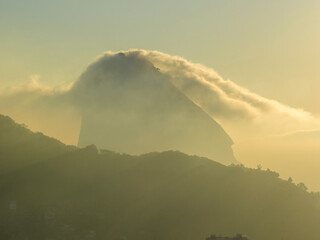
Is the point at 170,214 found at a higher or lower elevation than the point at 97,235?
higher

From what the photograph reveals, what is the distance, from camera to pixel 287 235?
195750mm

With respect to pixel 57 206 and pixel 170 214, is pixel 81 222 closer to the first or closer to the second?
pixel 57 206

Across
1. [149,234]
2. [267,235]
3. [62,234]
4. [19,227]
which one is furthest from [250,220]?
[19,227]

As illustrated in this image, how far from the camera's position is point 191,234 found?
187750mm

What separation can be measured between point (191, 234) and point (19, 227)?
204ft

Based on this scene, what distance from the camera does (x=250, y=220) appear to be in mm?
195500

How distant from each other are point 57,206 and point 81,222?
11.3 metres

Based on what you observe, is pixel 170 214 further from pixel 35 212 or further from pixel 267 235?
pixel 35 212

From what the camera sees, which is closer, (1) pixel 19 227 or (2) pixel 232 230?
(1) pixel 19 227

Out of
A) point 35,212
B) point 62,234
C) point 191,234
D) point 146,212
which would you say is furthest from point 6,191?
point 191,234

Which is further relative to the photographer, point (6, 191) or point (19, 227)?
point (6, 191)

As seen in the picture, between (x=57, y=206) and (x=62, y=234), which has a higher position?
(x=57, y=206)

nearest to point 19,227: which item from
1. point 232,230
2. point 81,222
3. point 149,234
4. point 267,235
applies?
point 81,222

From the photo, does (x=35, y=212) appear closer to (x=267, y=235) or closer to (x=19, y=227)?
(x=19, y=227)
